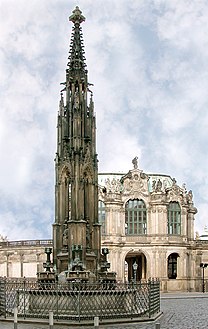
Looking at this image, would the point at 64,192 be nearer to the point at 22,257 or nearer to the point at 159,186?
the point at 159,186

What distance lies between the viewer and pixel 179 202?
232 ft

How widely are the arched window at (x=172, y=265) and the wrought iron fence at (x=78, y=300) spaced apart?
144 ft

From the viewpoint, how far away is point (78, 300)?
2459 centimetres

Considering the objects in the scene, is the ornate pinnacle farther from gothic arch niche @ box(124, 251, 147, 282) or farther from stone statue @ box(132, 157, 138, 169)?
gothic arch niche @ box(124, 251, 147, 282)

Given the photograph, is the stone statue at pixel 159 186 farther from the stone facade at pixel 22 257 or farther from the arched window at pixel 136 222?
the stone facade at pixel 22 257

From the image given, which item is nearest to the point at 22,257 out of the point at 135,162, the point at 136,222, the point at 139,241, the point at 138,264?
the point at 139,241

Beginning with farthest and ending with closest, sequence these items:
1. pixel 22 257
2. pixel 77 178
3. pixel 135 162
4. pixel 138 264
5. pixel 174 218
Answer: pixel 138 264, pixel 135 162, pixel 22 257, pixel 174 218, pixel 77 178

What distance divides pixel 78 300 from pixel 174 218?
1835 inches

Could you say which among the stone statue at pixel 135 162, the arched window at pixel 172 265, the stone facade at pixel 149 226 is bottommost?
the arched window at pixel 172 265

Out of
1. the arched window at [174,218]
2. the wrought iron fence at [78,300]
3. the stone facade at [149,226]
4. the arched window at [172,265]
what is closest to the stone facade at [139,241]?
the stone facade at [149,226]

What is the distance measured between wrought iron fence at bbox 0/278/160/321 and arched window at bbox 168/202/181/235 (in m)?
42.6

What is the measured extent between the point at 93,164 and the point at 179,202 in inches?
1654

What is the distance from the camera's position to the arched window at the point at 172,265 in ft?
233

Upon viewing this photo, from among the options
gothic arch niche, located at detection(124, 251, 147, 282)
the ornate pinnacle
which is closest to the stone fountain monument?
the ornate pinnacle
